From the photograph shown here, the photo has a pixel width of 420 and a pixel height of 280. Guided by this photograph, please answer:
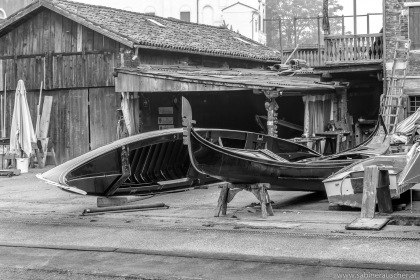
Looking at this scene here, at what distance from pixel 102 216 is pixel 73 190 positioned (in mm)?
787

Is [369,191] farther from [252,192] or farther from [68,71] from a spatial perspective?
[68,71]

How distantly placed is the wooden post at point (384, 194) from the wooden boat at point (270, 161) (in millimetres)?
2014

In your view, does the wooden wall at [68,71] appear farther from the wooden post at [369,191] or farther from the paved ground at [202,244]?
the wooden post at [369,191]

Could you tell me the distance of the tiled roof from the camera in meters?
23.9

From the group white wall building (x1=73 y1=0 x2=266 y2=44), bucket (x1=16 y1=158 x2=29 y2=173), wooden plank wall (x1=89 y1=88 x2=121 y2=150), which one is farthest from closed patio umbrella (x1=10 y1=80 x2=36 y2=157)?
white wall building (x1=73 y1=0 x2=266 y2=44)

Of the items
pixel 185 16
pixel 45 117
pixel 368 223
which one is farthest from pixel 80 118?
pixel 185 16

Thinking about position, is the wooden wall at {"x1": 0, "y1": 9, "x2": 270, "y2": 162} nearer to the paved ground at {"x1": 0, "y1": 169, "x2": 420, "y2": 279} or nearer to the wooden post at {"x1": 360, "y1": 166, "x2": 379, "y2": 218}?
the paved ground at {"x1": 0, "y1": 169, "x2": 420, "y2": 279}

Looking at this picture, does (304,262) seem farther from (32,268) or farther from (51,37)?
(51,37)

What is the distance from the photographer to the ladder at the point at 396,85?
73.8ft

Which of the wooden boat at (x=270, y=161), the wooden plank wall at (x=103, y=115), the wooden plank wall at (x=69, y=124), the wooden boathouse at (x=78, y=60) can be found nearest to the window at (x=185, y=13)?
the wooden boathouse at (x=78, y=60)

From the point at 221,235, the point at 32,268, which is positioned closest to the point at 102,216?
the point at 221,235

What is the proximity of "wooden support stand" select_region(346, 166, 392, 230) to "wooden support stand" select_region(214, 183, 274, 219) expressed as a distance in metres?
1.75

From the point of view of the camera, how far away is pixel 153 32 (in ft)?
85.4

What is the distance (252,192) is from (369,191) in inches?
82.3
